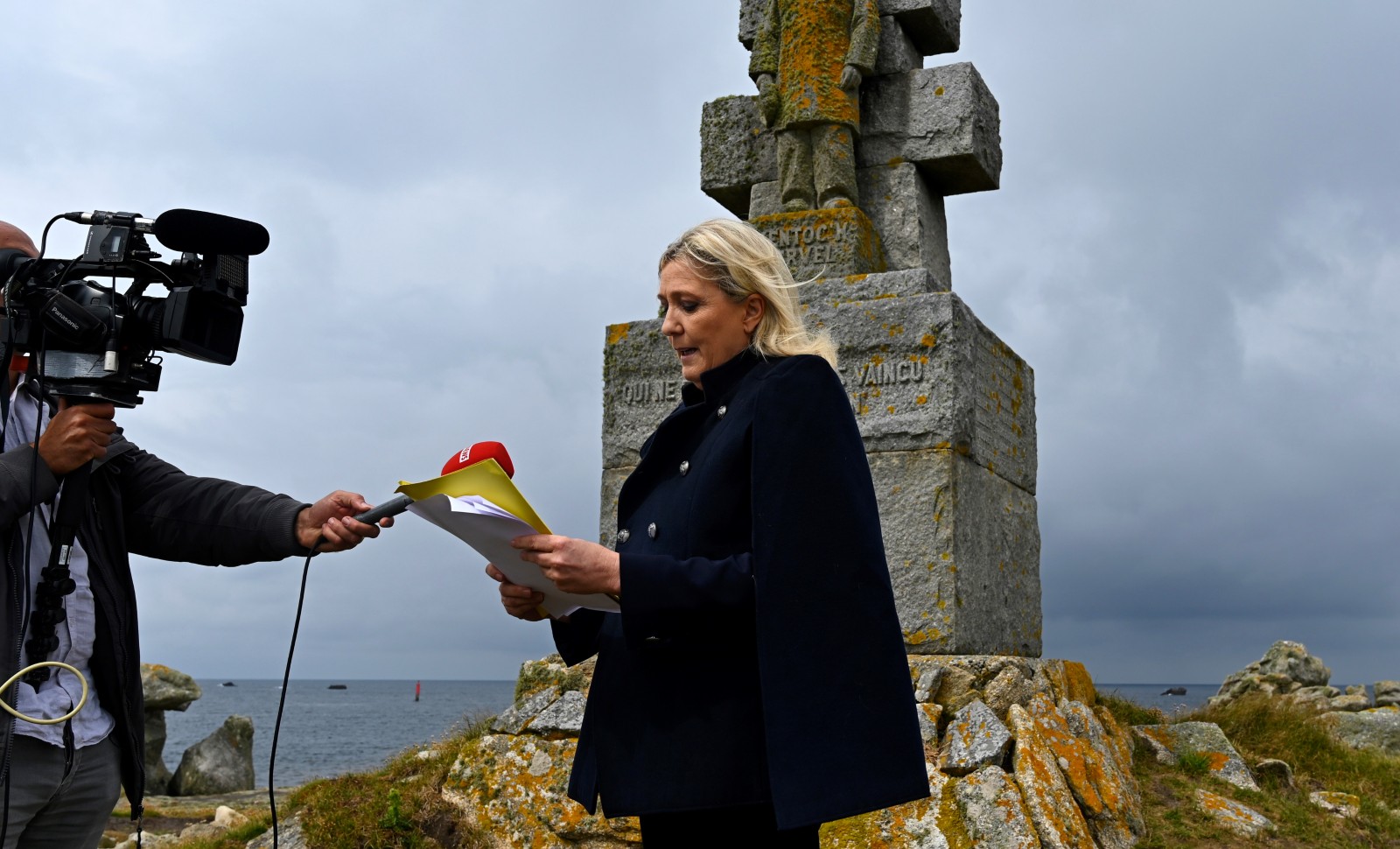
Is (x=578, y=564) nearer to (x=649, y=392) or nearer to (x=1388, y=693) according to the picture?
(x=649, y=392)

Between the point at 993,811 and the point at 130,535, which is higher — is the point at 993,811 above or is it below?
below

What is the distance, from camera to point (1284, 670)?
43.2 ft

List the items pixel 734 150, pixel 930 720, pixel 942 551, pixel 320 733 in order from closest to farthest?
pixel 930 720, pixel 942 551, pixel 734 150, pixel 320 733

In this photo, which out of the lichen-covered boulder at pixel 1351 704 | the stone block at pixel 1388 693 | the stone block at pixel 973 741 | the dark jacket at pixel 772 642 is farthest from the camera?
the stone block at pixel 1388 693

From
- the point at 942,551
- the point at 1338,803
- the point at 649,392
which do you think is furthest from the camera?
the point at 649,392

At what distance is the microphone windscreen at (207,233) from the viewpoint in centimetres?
255

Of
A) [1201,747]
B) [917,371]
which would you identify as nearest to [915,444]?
[917,371]

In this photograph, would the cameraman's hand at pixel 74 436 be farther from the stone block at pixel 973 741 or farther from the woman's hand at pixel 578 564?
the stone block at pixel 973 741

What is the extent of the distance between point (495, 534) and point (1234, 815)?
3896mm

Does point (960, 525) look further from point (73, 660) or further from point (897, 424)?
point (73, 660)

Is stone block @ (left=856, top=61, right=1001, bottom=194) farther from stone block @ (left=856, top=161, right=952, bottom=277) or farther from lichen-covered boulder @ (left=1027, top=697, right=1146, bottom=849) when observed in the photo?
lichen-covered boulder @ (left=1027, top=697, right=1146, bottom=849)

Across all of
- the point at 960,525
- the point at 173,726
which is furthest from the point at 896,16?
the point at 173,726

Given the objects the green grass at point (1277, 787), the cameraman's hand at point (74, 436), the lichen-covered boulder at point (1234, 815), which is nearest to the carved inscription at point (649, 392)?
the green grass at point (1277, 787)

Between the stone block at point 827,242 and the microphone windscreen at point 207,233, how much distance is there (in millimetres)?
3418
